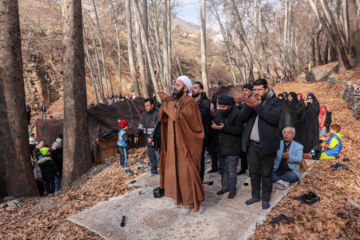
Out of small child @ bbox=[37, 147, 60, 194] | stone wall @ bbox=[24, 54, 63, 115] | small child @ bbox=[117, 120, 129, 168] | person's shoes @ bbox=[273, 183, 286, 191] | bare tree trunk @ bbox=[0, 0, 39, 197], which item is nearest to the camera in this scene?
person's shoes @ bbox=[273, 183, 286, 191]

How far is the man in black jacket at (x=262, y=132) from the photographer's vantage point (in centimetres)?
344

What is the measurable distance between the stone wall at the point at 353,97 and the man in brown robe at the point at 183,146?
9877 mm

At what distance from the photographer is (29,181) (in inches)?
215

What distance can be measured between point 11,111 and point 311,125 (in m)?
7.92

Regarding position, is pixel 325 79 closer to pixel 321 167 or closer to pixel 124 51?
pixel 321 167

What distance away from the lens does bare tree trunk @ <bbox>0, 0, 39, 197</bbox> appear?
5027 millimetres

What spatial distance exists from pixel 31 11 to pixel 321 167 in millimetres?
39387

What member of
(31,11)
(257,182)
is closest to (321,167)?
(257,182)

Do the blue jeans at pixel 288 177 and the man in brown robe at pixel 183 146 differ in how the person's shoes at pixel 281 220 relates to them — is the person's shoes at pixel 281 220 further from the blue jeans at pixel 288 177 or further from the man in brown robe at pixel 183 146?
the blue jeans at pixel 288 177

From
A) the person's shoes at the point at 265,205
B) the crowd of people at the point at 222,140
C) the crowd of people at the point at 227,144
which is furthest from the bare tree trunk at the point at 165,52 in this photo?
the person's shoes at the point at 265,205

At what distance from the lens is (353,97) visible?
1095 centimetres

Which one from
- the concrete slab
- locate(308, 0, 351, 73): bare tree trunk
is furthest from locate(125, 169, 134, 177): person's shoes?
locate(308, 0, 351, 73): bare tree trunk

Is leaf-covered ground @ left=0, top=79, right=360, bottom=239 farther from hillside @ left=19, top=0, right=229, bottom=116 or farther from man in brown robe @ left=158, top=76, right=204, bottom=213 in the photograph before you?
hillside @ left=19, top=0, right=229, bottom=116

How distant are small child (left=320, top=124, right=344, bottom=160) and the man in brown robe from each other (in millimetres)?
4422
